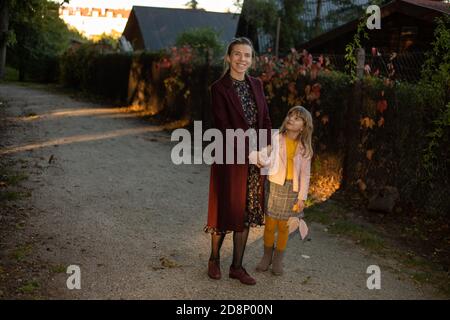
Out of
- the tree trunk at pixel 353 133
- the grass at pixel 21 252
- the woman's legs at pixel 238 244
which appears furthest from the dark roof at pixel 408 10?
the grass at pixel 21 252

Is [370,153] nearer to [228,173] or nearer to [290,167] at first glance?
[290,167]

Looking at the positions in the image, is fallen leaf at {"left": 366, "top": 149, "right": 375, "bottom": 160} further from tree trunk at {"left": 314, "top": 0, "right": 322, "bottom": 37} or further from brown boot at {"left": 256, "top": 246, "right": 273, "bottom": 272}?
tree trunk at {"left": 314, "top": 0, "right": 322, "bottom": 37}

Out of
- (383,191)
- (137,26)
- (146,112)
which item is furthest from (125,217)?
(137,26)

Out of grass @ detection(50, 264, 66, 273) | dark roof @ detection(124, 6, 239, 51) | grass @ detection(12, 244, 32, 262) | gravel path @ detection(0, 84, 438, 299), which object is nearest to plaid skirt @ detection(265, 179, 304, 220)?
gravel path @ detection(0, 84, 438, 299)

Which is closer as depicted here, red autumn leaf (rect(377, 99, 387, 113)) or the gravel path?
the gravel path

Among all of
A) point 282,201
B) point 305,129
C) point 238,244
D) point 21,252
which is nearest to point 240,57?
point 305,129

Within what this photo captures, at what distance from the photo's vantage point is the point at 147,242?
18.1 ft

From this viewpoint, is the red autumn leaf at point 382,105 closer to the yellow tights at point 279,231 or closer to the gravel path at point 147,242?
the gravel path at point 147,242

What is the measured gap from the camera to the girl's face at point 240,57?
4.27 meters

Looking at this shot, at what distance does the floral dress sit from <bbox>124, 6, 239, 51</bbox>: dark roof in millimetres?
35485

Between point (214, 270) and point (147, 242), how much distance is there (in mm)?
1184

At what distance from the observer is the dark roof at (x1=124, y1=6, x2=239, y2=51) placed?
40000mm

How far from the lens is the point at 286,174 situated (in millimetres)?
4598
